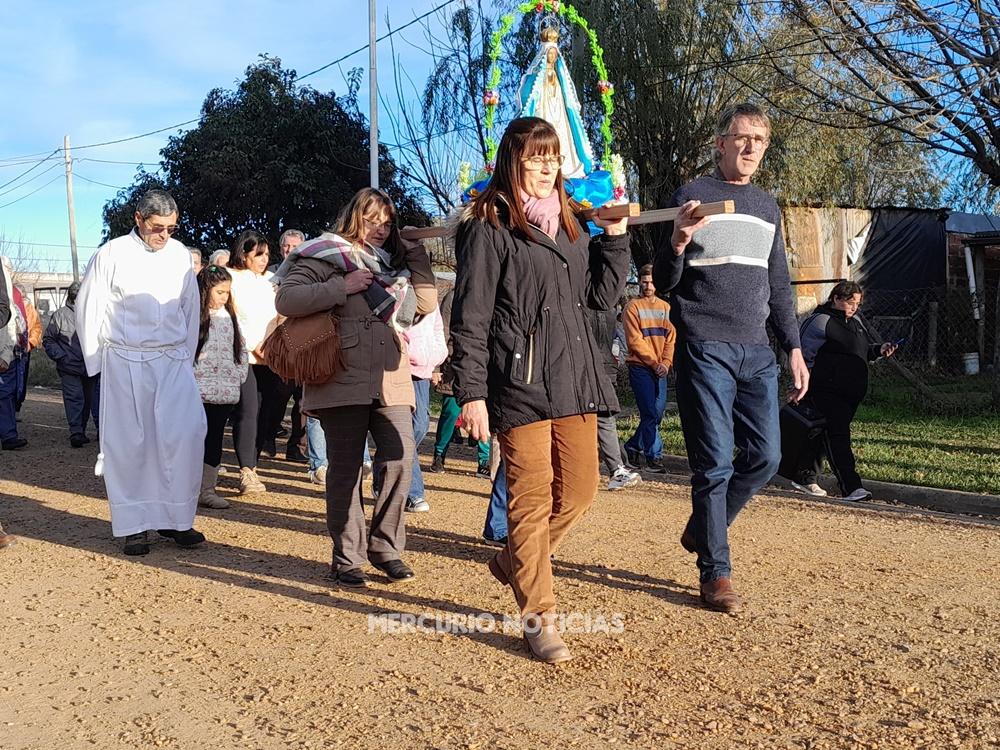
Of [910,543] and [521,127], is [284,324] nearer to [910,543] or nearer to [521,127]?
[521,127]

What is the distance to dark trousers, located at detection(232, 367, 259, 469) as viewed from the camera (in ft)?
24.8

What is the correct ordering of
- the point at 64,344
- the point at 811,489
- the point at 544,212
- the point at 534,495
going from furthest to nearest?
the point at 64,344 < the point at 811,489 < the point at 544,212 < the point at 534,495

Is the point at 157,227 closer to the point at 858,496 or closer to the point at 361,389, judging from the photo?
the point at 361,389

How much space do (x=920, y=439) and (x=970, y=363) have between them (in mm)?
7569

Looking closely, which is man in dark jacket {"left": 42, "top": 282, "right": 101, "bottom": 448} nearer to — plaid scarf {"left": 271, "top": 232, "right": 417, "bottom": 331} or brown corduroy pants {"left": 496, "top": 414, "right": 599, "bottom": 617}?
plaid scarf {"left": 271, "top": 232, "right": 417, "bottom": 331}

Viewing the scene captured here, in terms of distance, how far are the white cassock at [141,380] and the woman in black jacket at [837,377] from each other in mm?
4698

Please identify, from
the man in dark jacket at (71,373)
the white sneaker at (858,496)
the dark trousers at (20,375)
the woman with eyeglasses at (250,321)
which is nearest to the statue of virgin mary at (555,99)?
the woman with eyeglasses at (250,321)

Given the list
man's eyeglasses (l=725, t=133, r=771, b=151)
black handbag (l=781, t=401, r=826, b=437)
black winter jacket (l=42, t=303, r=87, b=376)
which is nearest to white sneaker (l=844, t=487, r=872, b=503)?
black handbag (l=781, t=401, r=826, b=437)

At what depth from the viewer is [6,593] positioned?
16.6 ft

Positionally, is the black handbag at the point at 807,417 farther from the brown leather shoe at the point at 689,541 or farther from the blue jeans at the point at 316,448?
the blue jeans at the point at 316,448

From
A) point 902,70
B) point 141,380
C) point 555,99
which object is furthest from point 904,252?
point 141,380

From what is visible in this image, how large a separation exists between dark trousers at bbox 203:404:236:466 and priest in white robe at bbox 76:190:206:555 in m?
1.17

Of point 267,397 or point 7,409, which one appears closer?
point 267,397

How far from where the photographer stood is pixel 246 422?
7574mm
